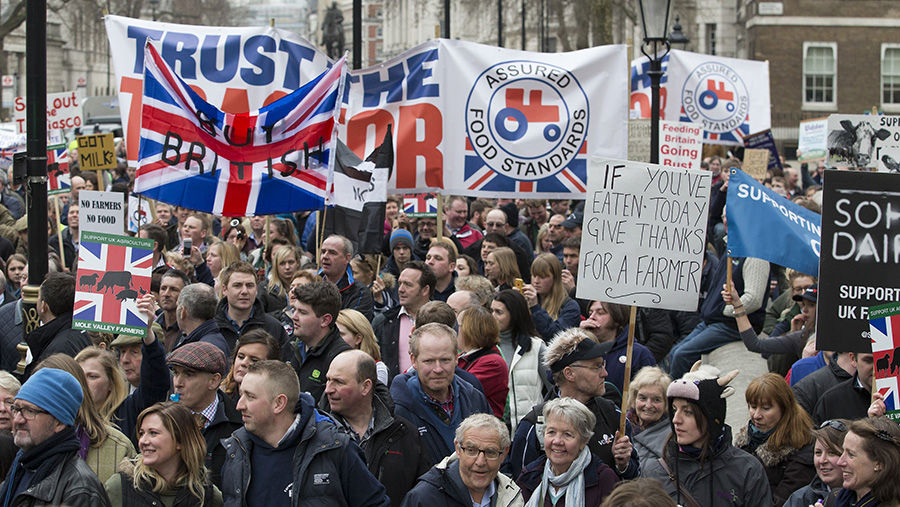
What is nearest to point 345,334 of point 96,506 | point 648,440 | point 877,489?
point 648,440

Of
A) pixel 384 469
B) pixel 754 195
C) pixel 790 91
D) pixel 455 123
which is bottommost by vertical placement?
pixel 384 469

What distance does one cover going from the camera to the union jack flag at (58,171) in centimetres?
1303

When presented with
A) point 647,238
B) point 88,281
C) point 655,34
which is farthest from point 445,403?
point 655,34

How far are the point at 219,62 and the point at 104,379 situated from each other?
4999 mm

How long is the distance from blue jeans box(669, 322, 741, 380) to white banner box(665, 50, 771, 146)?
6.36 meters

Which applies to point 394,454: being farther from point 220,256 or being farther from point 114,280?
point 220,256

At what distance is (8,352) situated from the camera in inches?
305

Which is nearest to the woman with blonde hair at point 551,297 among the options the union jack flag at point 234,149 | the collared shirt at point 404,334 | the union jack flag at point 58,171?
the collared shirt at point 404,334

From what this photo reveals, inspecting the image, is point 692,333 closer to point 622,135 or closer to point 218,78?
point 622,135

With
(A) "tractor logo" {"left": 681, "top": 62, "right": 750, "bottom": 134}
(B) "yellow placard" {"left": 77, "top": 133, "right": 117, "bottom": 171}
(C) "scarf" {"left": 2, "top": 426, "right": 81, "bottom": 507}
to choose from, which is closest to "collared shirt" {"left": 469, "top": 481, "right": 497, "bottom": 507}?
(C) "scarf" {"left": 2, "top": 426, "right": 81, "bottom": 507}

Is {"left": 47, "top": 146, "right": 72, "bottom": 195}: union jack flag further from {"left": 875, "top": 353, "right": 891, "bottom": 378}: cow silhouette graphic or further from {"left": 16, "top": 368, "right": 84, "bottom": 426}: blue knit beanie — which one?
{"left": 875, "top": 353, "right": 891, "bottom": 378}: cow silhouette graphic

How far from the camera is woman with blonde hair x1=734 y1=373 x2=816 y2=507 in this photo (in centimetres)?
561

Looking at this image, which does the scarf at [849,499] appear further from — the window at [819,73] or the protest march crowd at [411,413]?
the window at [819,73]

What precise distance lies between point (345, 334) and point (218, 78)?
4169mm
